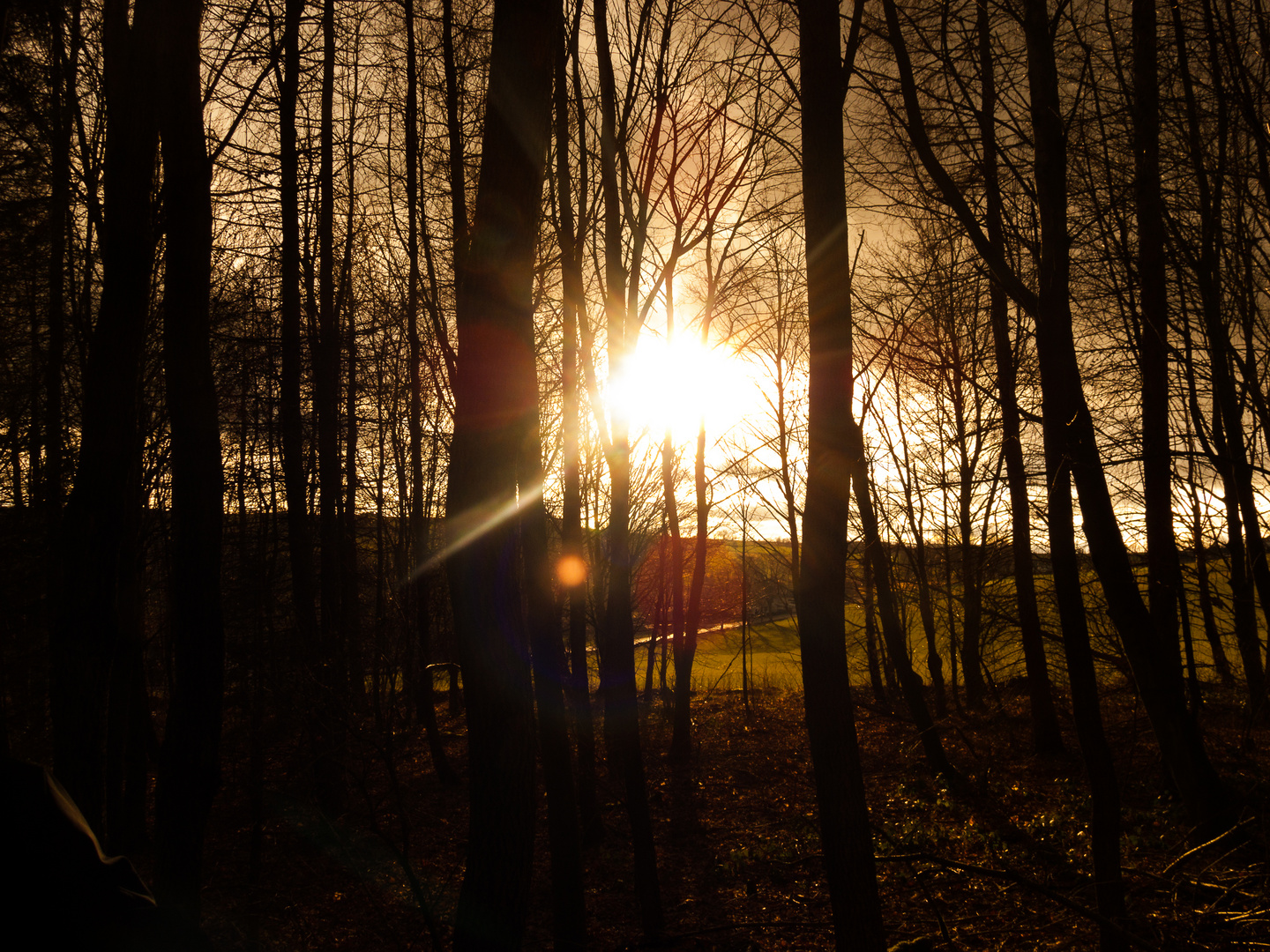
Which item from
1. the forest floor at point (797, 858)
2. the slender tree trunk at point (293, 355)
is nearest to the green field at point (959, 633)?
the forest floor at point (797, 858)

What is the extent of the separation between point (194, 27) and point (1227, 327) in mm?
11540

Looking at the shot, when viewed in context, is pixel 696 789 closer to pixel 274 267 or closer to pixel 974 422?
pixel 974 422

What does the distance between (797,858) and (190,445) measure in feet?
25.0

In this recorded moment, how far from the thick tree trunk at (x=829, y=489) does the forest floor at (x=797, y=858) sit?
1.81ft

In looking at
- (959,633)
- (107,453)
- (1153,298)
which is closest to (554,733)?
(107,453)

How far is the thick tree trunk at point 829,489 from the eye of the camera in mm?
4012

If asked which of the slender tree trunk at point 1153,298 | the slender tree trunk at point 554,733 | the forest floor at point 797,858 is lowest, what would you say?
the forest floor at point 797,858

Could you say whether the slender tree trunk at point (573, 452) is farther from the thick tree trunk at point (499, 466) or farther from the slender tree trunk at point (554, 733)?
the thick tree trunk at point (499, 466)

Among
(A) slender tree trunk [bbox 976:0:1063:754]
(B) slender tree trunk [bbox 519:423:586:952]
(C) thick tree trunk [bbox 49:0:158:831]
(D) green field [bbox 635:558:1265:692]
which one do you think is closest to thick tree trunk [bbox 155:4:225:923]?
(C) thick tree trunk [bbox 49:0:158:831]

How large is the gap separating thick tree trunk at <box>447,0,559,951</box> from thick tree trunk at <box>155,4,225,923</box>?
228 cm

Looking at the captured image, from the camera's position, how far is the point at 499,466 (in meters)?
4.50

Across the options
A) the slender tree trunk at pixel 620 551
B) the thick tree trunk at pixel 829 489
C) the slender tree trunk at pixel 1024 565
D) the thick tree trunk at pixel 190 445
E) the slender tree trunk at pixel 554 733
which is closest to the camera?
the thick tree trunk at pixel 829 489

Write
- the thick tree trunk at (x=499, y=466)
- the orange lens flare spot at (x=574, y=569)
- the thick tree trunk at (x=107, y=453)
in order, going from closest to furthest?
the thick tree trunk at (x=499, y=466) < the thick tree trunk at (x=107, y=453) < the orange lens flare spot at (x=574, y=569)

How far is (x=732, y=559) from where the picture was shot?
30.4m
